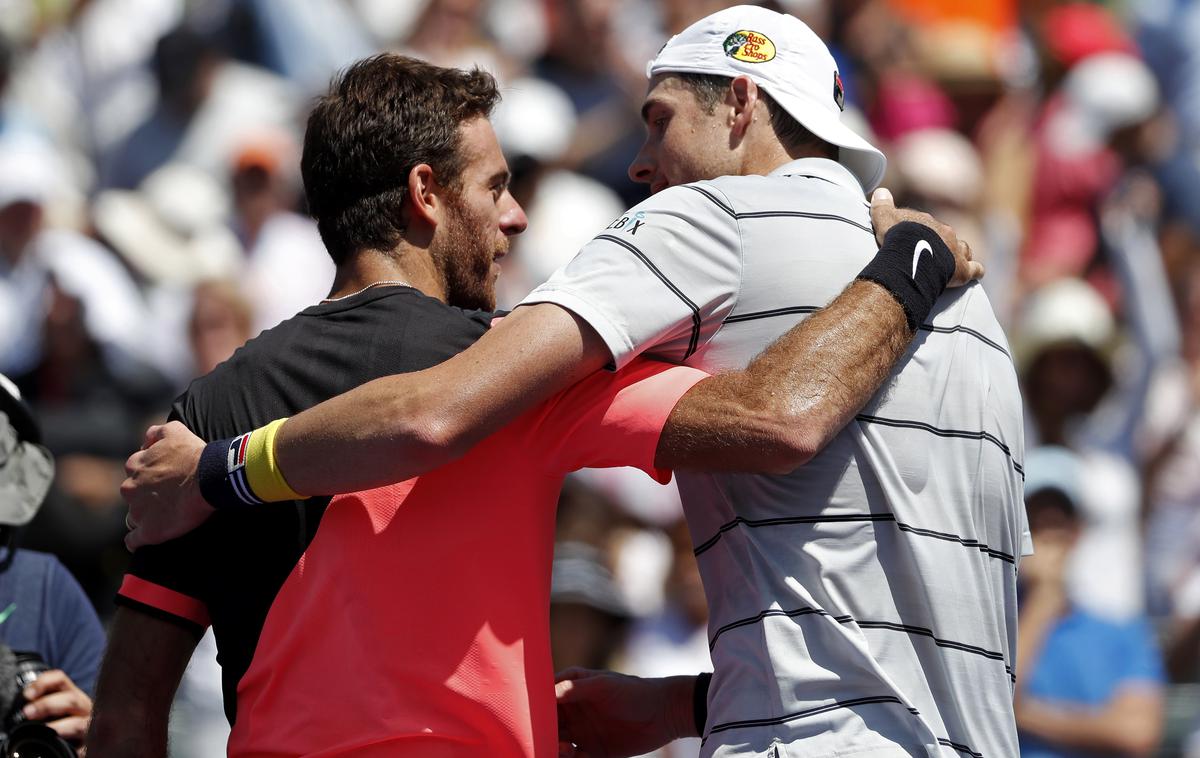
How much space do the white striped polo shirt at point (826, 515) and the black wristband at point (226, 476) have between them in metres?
0.60

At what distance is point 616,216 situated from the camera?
25.4 feet

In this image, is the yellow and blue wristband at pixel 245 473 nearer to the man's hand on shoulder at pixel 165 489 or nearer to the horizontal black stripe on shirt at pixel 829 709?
the man's hand on shoulder at pixel 165 489

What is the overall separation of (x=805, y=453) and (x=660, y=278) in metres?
0.42

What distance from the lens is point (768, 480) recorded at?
10.1 feet

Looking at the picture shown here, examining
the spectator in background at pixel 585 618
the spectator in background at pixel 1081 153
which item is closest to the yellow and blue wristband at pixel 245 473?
the spectator in background at pixel 585 618

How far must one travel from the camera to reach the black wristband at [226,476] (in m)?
2.98

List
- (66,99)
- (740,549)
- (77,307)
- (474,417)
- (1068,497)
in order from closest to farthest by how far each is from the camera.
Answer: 1. (474,417)
2. (740,549)
3. (1068,497)
4. (77,307)
5. (66,99)

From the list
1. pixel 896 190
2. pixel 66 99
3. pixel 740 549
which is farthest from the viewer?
pixel 66 99

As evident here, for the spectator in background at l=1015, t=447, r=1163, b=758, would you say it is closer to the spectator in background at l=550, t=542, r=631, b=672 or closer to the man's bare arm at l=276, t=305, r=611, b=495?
the spectator in background at l=550, t=542, r=631, b=672

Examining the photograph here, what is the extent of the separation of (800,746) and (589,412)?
704mm

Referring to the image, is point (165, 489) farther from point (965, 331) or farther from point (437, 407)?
point (965, 331)

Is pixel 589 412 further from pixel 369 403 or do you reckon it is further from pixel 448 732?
pixel 448 732

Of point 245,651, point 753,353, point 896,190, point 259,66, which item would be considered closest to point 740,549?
point 753,353

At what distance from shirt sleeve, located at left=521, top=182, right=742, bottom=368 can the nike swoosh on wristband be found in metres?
0.33
